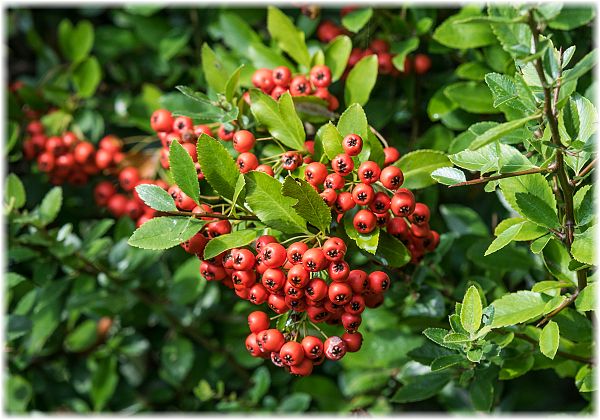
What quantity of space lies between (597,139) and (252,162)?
92cm

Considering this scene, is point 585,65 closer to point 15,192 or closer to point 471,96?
point 471,96

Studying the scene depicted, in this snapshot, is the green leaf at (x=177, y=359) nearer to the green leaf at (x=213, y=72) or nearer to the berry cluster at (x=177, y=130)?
the berry cluster at (x=177, y=130)

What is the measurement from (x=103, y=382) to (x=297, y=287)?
188cm

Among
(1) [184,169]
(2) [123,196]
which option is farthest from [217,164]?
(2) [123,196]

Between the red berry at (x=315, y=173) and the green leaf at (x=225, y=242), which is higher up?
the red berry at (x=315, y=173)

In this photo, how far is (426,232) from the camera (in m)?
2.21

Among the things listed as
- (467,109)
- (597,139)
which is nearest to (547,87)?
(597,139)

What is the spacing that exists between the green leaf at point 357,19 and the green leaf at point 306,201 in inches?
37.7

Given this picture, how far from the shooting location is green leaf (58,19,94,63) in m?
3.46

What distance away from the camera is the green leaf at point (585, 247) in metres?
1.90

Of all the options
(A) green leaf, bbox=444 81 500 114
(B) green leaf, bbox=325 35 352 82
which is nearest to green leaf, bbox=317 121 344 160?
(B) green leaf, bbox=325 35 352 82

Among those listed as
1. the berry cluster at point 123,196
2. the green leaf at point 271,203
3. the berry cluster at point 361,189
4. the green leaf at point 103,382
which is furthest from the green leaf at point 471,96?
the green leaf at point 103,382

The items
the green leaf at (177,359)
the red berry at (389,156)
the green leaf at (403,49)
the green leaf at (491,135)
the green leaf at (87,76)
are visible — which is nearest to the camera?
the green leaf at (491,135)

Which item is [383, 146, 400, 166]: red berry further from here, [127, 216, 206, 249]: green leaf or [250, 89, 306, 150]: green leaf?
[127, 216, 206, 249]: green leaf
